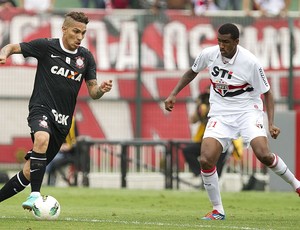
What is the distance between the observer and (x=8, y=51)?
1212cm

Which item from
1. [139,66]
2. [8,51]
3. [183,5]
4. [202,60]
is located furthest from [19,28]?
[8,51]

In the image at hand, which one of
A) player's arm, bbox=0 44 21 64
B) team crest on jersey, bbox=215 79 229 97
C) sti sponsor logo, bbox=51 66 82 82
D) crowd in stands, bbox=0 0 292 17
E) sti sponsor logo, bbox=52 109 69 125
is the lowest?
sti sponsor logo, bbox=52 109 69 125

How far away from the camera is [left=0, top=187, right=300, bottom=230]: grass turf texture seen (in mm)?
11971

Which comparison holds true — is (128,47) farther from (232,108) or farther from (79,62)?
(79,62)

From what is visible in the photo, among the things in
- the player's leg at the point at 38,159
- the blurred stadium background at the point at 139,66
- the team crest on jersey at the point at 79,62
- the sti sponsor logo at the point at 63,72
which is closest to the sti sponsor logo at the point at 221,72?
the team crest on jersey at the point at 79,62

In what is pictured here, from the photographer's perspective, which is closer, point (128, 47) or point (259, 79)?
point (259, 79)

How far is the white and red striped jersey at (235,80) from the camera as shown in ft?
43.1

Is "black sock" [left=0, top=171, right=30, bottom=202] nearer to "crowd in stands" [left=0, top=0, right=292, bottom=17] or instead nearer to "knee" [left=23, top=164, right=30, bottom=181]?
"knee" [left=23, top=164, right=30, bottom=181]

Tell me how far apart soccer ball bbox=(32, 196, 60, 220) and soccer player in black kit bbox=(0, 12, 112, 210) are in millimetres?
293

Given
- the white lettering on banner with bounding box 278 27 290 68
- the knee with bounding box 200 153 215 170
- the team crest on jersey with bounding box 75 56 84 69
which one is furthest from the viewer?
the white lettering on banner with bounding box 278 27 290 68

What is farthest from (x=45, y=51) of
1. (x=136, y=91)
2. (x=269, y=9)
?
(x=269, y=9)

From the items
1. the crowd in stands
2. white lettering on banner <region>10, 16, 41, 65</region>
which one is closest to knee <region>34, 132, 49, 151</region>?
white lettering on banner <region>10, 16, 41, 65</region>

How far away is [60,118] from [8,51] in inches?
38.3

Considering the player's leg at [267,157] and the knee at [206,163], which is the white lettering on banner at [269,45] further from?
the knee at [206,163]
